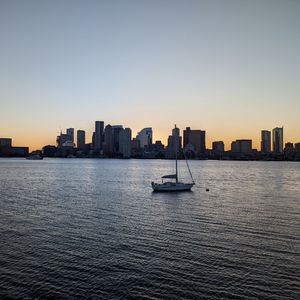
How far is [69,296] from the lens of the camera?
20234 millimetres

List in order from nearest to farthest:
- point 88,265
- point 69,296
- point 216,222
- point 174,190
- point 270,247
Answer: point 69,296, point 88,265, point 270,247, point 216,222, point 174,190

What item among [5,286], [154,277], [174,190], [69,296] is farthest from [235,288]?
[174,190]

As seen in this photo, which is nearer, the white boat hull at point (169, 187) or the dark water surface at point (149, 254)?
the dark water surface at point (149, 254)

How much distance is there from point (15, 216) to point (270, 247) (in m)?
30.5

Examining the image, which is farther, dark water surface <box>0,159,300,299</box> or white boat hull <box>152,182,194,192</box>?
white boat hull <box>152,182,194,192</box>

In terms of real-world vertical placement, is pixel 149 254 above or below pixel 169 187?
below

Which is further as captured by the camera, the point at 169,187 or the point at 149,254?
the point at 169,187

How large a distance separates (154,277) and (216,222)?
65.4ft

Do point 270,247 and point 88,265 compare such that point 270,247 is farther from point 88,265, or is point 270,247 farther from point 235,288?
point 88,265

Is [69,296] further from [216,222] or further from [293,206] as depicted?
[293,206]

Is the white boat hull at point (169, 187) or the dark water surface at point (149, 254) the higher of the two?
the white boat hull at point (169, 187)

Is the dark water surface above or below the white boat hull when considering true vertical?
below

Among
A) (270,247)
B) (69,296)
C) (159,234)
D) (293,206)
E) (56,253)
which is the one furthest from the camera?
(293,206)

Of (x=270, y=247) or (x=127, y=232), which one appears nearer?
(x=270, y=247)
